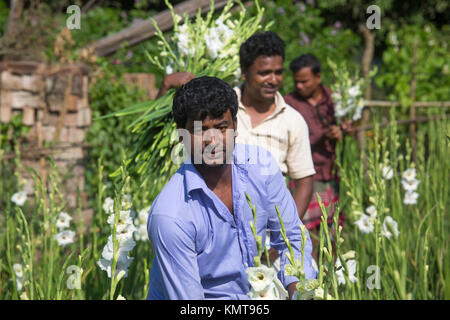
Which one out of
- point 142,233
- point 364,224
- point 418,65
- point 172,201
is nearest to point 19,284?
point 142,233

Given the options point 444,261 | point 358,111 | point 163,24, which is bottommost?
point 444,261

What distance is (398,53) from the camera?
262 inches

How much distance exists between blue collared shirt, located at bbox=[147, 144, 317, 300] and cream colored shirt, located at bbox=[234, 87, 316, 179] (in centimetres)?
78

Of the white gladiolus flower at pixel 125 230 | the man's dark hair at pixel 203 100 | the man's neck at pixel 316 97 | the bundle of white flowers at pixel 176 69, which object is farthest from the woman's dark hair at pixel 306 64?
the white gladiolus flower at pixel 125 230

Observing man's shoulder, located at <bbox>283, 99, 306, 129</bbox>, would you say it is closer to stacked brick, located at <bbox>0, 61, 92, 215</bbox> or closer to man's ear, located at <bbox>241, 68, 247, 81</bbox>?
man's ear, located at <bbox>241, 68, 247, 81</bbox>

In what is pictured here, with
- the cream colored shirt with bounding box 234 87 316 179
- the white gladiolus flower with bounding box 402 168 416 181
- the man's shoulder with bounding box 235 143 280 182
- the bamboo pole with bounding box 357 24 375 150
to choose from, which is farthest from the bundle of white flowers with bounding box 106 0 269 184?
the bamboo pole with bounding box 357 24 375 150

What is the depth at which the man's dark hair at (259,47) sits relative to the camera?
→ 2.64m

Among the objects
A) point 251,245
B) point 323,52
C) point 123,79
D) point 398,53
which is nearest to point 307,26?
point 323,52

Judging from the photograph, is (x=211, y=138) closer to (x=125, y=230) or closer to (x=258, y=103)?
(x=125, y=230)

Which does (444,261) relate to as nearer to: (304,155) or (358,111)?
(304,155)

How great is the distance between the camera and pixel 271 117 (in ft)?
8.83

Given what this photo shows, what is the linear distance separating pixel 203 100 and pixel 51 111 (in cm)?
262
